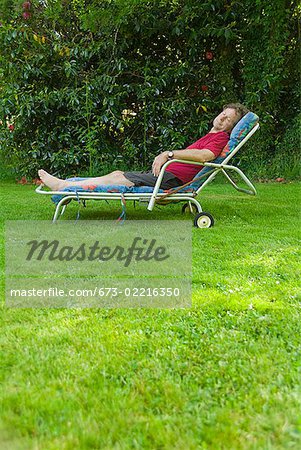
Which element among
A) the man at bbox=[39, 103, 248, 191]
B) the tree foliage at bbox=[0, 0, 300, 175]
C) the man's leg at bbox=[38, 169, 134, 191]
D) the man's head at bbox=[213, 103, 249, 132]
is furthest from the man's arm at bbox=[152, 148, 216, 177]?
the tree foliage at bbox=[0, 0, 300, 175]

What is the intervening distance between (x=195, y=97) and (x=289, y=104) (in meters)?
1.58

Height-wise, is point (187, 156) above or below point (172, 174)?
above

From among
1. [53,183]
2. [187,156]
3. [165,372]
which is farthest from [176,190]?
[165,372]

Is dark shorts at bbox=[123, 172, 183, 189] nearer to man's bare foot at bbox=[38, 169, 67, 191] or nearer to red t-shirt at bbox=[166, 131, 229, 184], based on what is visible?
red t-shirt at bbox=[166, 131, 229, 184]

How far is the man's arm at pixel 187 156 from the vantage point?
3.66 m

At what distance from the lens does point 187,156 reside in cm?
368

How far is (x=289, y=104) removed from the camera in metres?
7.53

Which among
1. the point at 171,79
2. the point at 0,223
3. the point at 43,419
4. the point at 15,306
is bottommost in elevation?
the point at 0,223

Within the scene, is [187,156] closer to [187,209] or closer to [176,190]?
[176,190]

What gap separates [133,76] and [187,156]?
4.00 metres

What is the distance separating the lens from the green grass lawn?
1.20 metres

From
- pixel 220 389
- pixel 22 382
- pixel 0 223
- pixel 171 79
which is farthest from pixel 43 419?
pixel 171 79

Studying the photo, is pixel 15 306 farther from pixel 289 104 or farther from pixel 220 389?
pixel 289 104

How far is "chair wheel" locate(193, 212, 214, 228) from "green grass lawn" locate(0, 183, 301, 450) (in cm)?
120
